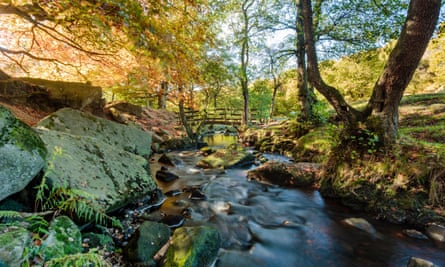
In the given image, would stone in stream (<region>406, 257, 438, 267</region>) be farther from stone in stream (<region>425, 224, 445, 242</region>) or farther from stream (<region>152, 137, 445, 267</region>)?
stone in stream (<region>425, 224, 445, 242</region>)

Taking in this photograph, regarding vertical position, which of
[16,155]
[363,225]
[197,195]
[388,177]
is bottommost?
[363,225]

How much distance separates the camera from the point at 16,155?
2.14 meters

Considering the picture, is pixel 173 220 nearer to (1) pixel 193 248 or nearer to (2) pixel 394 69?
(1) pixel 193 248

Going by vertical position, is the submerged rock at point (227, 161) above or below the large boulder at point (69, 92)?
below

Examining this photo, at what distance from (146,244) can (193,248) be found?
2.15 ft

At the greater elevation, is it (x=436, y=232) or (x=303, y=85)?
(x=303, y=85)

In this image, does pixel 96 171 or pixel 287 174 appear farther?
pixel 287 174

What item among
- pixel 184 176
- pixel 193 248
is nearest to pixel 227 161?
pixel 184 176

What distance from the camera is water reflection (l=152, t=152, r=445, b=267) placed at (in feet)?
9.09

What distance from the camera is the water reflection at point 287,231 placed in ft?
9.09

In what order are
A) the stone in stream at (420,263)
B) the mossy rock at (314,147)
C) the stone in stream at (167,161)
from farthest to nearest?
1. the stone in stream at (167,161)
2. the mossy rock at (314,147)
3. the stone in stream at (420,263)

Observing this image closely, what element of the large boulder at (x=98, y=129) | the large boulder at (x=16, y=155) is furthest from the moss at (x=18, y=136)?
the large boulder at (x=98, y=129)

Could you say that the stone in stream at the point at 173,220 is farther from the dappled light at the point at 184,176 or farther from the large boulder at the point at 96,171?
the large boulder at the point at 96,171

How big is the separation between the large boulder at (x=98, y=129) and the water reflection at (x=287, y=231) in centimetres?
217
